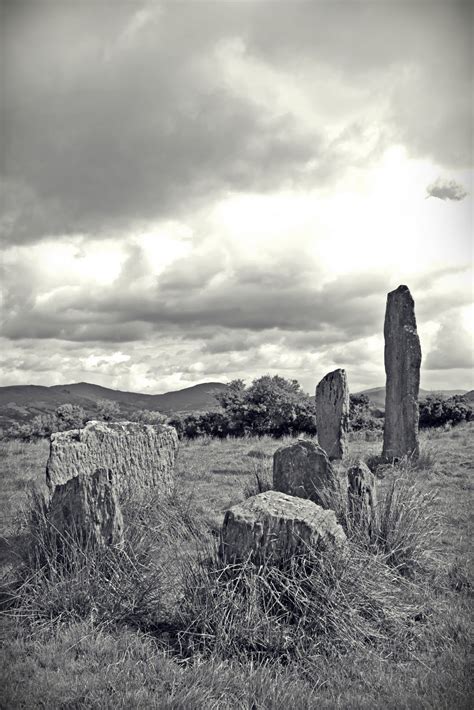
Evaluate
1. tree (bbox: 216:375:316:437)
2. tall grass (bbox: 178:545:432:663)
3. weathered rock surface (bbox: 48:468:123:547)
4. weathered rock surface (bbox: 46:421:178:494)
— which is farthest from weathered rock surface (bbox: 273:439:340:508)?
tree (bbox: 216:375:316:437)

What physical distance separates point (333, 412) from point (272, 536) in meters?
→ 9.47

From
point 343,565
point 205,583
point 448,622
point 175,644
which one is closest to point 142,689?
point 175,644

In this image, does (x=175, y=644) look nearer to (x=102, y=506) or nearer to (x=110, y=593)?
(x=110, y=593)

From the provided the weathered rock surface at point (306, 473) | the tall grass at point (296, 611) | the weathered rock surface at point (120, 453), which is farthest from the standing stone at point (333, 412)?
the tall grass at point (296, 611)

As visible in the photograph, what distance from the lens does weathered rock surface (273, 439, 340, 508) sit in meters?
7.04

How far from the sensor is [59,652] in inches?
175

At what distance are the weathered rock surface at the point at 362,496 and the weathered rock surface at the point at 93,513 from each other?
259 centimetres

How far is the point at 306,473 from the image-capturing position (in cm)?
738

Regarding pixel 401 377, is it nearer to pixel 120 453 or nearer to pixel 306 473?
pixel 306 473

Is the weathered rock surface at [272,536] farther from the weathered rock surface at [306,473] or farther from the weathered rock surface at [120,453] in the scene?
the weathered rock surface at [120,453]

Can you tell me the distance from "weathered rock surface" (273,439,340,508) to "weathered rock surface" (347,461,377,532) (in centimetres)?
35

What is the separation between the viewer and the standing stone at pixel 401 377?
44.1ft

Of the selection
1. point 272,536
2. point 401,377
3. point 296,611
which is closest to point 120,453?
point 272,536

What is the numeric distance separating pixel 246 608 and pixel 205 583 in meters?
0.42
